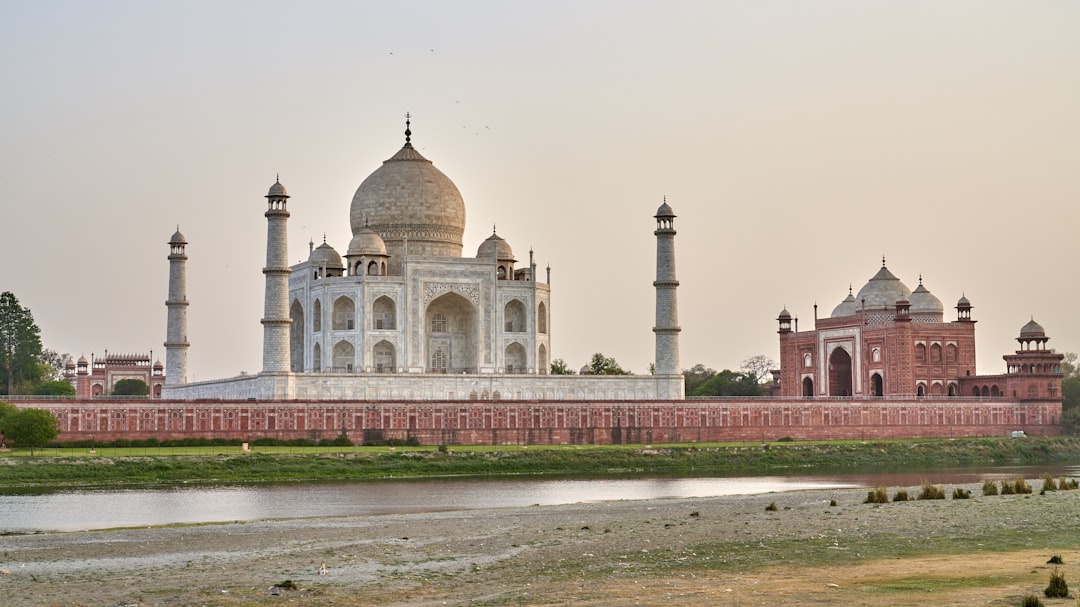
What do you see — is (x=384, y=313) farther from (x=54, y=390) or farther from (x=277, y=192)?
(x=54, y=390)

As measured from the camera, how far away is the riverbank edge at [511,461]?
42.8 meters

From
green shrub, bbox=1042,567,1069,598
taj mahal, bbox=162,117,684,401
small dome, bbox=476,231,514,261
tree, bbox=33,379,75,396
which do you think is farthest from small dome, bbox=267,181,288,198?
green shrub, bbox=1042,567,1069,598

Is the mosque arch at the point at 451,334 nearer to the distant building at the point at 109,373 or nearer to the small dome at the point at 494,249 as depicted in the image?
the small dome at the point at 494,249

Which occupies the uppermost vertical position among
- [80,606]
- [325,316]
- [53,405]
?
[325,316]

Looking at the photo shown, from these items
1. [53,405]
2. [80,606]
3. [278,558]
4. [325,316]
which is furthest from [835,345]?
[80,606]

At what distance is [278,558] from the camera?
73.9ft

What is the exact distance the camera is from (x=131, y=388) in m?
89.1

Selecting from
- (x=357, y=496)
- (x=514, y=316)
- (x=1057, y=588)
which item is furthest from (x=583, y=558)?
(x=514, y=316)

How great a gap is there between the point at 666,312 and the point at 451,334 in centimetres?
988

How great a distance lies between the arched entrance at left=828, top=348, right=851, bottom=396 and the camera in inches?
3110

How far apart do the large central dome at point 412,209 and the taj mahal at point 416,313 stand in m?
0.05

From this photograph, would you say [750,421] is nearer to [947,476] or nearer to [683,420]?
[683,420]

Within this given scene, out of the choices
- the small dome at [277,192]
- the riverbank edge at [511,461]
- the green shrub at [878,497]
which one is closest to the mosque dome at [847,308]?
the riverbank edge at [511,461]

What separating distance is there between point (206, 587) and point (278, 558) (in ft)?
10.8
